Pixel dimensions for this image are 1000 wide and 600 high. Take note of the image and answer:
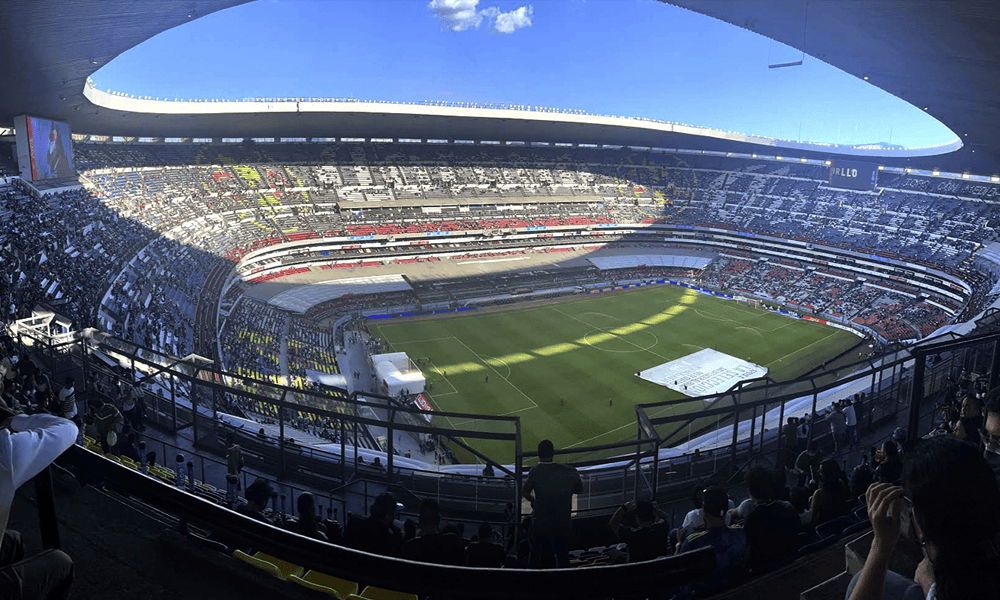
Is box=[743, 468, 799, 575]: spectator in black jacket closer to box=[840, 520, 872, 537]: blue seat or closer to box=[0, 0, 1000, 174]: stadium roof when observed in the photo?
box=[840, 520, 872, 537]: blue seat

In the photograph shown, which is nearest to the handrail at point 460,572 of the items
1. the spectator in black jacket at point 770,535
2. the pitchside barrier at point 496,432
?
the spectator in black jacket at point 770,535

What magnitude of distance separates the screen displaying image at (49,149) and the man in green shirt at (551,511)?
3509cm

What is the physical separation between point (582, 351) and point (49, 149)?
97.5ft

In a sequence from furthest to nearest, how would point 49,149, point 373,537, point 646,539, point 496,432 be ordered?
point 49,149, point 496,432, point 646,539, point 373,537

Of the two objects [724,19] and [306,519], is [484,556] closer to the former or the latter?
[306,519]

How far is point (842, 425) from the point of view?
9.34 m

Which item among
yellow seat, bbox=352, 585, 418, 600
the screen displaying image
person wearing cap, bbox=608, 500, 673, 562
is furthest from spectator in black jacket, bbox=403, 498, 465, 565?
the screen displaying image

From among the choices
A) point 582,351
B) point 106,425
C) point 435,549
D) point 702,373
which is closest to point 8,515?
point 435,549

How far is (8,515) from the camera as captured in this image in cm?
236

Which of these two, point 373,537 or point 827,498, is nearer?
point 373,537

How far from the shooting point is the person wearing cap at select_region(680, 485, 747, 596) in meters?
3.09

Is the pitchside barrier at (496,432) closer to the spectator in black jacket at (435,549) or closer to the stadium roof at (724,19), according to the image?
the spectator in black jacket at (435,549)

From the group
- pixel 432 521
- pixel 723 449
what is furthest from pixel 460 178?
pixel 432 521

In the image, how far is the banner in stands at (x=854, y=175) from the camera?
2235 inches
